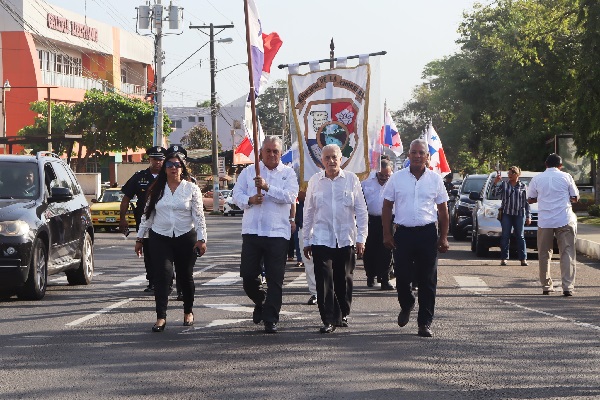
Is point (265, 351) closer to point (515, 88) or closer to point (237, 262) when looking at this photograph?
point (237, 262)

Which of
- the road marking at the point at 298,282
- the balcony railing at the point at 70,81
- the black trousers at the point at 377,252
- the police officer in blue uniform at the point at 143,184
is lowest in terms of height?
the road marking at the point at 298,282

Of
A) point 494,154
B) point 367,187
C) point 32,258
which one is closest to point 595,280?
point 367,187

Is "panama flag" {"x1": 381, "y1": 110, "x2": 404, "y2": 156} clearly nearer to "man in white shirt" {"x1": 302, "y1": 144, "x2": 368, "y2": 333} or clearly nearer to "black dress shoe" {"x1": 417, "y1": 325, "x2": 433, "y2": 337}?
"man in white shirt" {"x1": 302, "y1": 144, "x2": 368, "y2": 333}

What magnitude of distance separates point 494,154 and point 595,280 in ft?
187

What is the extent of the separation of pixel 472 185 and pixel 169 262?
71.7 ft

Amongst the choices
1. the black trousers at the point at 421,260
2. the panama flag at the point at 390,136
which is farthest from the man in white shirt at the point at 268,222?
the panama flag at the point at 390,136

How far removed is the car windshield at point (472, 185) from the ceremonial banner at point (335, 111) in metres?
13.9

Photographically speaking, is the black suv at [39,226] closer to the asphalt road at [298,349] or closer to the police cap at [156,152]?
the asphalt road at [298,349]

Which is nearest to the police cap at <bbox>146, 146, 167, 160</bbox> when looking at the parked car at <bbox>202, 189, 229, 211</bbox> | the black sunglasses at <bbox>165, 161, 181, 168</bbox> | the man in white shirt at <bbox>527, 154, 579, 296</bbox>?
the black sunglasses at <bbox>165, 161, 181, 168</bbox>

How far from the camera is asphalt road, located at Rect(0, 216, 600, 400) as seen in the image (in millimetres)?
8508

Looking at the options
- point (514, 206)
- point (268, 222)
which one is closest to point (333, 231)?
point (268, 222)

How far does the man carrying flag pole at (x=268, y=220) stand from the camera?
1170 cm

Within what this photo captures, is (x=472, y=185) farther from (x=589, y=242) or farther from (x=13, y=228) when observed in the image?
(x=13, y=228)

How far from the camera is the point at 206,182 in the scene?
88562mm
